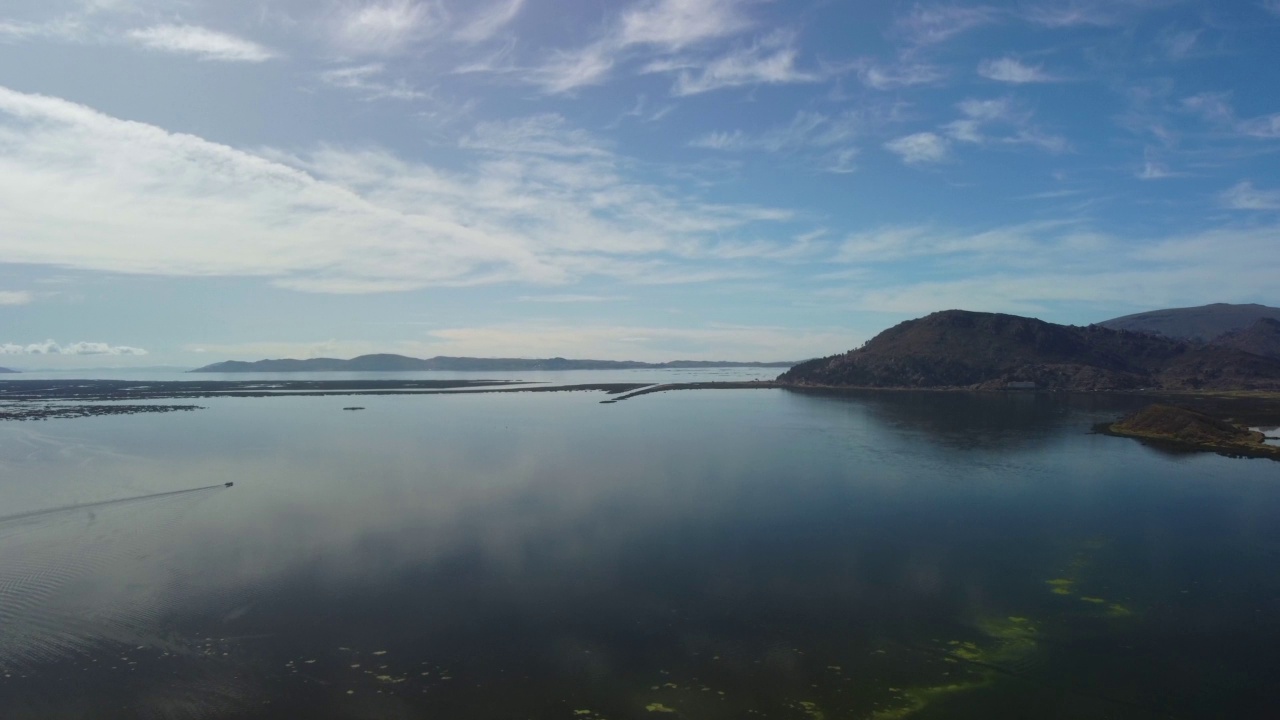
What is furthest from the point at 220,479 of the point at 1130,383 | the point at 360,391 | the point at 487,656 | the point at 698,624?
the point at 1130,383

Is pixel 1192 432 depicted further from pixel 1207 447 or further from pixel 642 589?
pixel 642 589

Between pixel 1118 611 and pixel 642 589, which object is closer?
pixel 1118 611

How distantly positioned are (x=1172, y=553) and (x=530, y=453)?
1549 inches

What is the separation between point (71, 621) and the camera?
748 inches

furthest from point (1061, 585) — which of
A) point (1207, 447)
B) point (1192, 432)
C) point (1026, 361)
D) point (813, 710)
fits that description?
point (1026, 361)

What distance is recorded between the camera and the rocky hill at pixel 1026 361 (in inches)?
5866

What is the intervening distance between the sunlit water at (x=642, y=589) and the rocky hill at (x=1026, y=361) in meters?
114

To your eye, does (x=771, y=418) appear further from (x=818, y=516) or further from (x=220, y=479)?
(x=220, y=479)

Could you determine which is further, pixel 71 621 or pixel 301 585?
pixel 301 585

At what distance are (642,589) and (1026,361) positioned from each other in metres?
172

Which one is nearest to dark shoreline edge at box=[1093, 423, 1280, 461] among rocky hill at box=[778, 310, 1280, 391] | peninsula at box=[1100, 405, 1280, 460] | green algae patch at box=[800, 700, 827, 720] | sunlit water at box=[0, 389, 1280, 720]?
peninsula at box=[1100, 405, 1280, 460]

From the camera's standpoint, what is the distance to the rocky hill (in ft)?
489

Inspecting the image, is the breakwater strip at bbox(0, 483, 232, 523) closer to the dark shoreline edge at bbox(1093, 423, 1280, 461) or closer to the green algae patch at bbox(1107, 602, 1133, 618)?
the green algae patch at bbox(1107, 602, 1133, 618)

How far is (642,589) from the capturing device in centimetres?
2098
